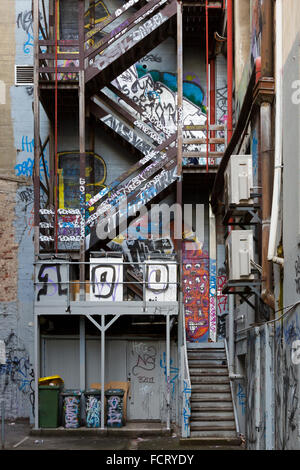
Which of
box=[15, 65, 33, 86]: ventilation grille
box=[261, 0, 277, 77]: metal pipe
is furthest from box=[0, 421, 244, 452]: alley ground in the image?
box=[15, 65, 33, 86]: ventilation grille

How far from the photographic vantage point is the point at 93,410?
1636 centimetres

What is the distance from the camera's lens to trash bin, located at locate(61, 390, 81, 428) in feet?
53.2

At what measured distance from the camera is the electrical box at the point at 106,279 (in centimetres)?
1659

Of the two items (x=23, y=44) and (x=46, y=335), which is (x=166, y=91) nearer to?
(x=23, y=44)

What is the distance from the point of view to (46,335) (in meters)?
17.8

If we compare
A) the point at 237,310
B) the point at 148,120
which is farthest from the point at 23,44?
the point at 237,310

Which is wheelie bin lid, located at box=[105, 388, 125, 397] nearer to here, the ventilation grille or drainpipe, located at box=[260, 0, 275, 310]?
drainpipe, located at box=[260, 0, 275, 310]

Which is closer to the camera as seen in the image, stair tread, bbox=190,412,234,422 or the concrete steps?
the concrete steps

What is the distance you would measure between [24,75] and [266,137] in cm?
1041

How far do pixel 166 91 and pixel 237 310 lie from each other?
746cm

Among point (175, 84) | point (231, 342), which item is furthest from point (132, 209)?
point (175, 84)

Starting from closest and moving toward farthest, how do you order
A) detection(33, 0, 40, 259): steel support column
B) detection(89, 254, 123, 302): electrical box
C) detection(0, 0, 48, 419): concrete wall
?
detection(89, 254, 123, 302): electrical box
detection(33, 0, 40, 259): steel support column
detection(0, 0, 48, 419): concrete wall

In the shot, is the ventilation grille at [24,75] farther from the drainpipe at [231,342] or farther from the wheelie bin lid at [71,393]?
the wheelie bin lid at [71,393]

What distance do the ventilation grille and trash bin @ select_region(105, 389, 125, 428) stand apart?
9.02 meters
